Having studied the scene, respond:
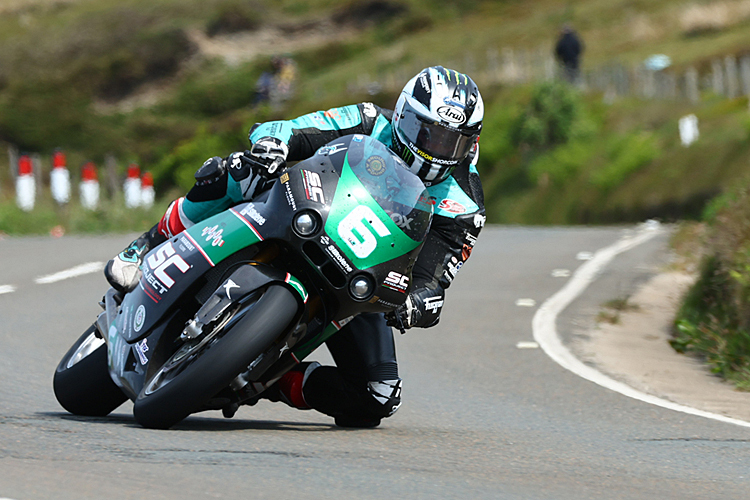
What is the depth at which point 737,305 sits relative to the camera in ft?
30.4

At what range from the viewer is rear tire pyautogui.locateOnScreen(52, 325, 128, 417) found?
229 inches

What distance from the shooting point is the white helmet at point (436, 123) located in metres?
5.32

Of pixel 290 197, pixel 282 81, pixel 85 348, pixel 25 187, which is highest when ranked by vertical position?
pixel 290 197

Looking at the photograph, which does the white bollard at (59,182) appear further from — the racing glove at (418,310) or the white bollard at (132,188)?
the racing glove at (418,310)

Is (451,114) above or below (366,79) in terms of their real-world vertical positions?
above

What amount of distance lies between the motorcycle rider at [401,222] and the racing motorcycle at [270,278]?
163mm

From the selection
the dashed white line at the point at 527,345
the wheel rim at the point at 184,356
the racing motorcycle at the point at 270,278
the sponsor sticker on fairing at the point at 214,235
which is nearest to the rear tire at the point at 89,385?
the racing motorcycle at the point at 270,278

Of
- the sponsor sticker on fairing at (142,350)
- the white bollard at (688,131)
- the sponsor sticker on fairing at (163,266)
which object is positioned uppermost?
the sponsor sticker on fairing at (163,266)

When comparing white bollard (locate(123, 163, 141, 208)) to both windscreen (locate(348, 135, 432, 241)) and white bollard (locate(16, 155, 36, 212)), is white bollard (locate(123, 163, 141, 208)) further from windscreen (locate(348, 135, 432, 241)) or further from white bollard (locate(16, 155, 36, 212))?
windscreen (locate(348, 135, 432, 241))

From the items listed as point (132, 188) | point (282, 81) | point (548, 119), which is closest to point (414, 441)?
point (132, 188)

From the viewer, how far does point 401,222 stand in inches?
198

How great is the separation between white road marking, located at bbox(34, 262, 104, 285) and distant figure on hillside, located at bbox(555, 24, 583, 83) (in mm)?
25950

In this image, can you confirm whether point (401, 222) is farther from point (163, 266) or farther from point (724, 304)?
point (724, 304)

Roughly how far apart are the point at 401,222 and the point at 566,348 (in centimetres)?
495
